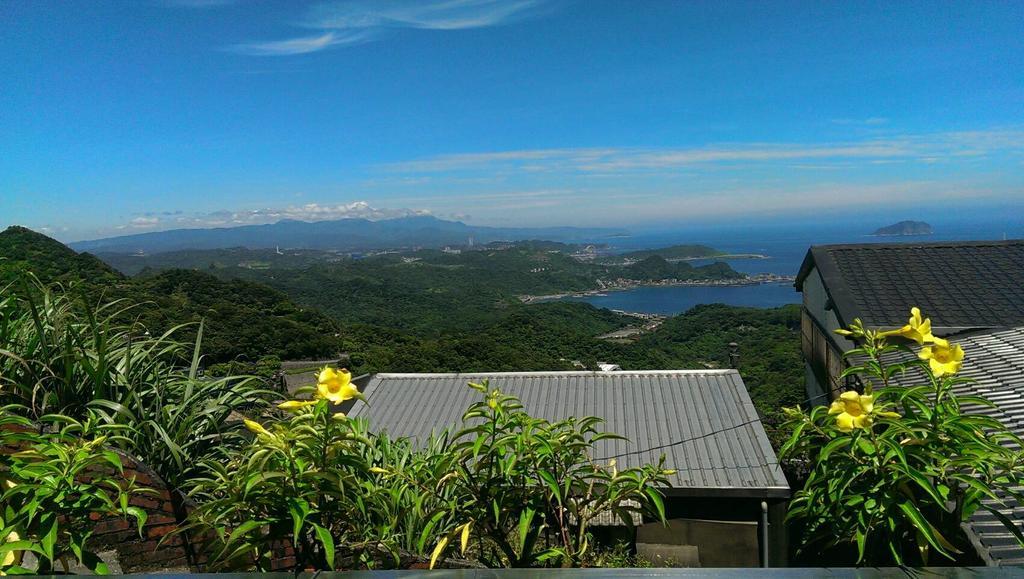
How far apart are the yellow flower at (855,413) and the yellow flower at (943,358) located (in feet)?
0.48

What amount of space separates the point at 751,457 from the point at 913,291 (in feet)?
7.27

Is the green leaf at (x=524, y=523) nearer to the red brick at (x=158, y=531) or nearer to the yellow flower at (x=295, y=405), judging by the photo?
the yellow flower at (x=295, y=405)

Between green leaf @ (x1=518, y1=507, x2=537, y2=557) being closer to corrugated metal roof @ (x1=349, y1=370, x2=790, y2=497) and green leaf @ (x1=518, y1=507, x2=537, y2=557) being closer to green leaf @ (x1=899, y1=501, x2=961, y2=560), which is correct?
green leaf @ (x1=899, y1=501, x2=961, y2=560)

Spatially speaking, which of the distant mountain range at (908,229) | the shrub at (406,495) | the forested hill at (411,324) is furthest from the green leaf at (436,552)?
the distant mountain range at (908,229)

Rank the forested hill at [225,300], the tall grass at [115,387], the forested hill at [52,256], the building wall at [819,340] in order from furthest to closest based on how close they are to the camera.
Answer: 1. the forested hill at [52,256]
2. the forested hill at [225,300]
3. the building wall at [819,340]
4. the tall grass at [115,387]

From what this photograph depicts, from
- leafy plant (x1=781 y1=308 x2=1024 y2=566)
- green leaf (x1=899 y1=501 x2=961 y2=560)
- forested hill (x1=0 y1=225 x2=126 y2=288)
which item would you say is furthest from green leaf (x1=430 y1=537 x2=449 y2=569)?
forested hill (x1=0 y1=225 x2=126 y2=288)

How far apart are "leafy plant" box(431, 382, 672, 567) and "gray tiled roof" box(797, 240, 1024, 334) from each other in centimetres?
419

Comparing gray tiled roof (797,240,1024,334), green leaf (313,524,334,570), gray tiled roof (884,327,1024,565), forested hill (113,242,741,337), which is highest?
green leaf (313,524,334,570)

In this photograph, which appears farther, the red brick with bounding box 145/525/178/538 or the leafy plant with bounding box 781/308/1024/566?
the red brick with bounding box 145/525/178/538

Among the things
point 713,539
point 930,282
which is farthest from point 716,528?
point 930,282

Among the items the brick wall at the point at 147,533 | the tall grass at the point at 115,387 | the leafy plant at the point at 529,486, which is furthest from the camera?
the tall grass at the point at 115,387

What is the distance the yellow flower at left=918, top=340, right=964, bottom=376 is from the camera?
1.03 m

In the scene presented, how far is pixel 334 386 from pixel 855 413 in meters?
0.94

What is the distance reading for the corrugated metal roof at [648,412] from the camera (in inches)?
184
